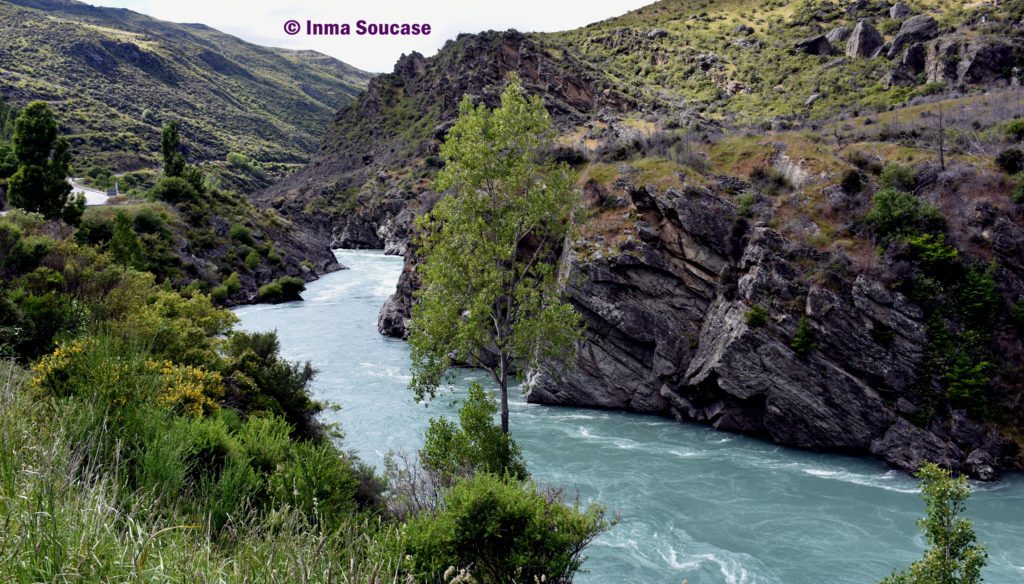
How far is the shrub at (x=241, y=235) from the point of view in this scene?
56.8 meters

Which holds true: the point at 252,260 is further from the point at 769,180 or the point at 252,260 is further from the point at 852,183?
the point at 852,183

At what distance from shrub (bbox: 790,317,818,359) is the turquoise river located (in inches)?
148

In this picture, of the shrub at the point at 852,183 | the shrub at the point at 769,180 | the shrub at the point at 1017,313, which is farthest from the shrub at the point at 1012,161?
the shrub at the point at 769,180

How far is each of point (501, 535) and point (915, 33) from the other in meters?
70.0

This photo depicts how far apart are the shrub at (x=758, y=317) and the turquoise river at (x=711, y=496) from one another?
4.65 meters

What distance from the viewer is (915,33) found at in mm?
56281

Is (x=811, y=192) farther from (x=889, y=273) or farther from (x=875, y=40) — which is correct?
(x=875, y=40)

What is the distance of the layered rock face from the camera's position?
1945 centimetres

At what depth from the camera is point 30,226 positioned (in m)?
25.2

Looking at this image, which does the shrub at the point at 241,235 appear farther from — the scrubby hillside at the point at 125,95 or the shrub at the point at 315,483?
the shrub at the point at 315,483

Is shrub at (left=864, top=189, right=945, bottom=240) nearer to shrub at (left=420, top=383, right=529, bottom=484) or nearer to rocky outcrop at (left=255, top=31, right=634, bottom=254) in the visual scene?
shrub at (left=420, top=383, right=529, bottom=484)

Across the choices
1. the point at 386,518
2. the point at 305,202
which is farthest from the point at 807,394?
the point at 305,202

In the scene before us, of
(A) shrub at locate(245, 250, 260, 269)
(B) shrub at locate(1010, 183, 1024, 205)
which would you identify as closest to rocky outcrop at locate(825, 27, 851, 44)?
(B) shrub at locate(1010, 183, 1024, 205)

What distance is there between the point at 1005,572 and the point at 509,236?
49.6ft
